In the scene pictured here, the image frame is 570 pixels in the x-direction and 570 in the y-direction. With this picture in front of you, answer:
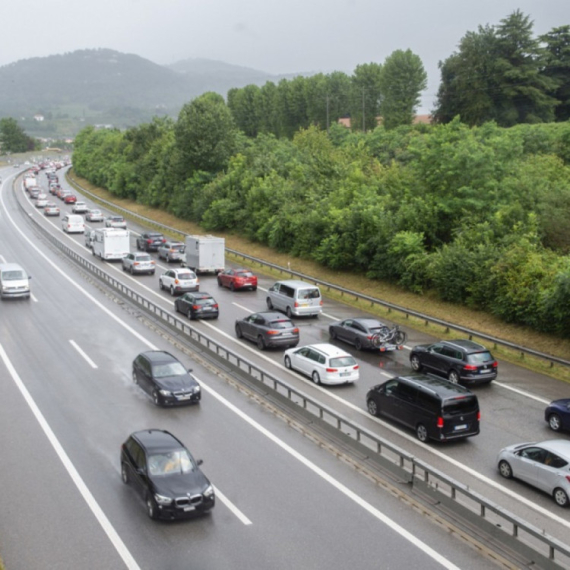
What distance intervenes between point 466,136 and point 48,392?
1209 inches

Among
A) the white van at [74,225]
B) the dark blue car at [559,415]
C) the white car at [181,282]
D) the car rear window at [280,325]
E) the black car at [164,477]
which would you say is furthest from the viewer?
the white van at [74,225]

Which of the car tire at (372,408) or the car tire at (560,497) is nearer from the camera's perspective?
the car tire at (560,497)

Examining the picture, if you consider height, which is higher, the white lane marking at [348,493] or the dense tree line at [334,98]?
the dense tree line at [334,98]

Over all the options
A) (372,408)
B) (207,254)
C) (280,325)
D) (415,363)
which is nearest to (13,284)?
(207,254)

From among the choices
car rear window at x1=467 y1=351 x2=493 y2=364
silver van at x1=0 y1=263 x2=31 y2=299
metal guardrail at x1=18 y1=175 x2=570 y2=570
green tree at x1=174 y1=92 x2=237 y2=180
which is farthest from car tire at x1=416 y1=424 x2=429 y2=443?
green tree at x1=174 y1=92 x2=237 y2=180

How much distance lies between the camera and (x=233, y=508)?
14891 mm

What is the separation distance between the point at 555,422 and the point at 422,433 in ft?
13.9

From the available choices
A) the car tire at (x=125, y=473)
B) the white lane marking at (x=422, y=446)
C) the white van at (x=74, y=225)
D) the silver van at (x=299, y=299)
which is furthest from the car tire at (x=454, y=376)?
the white van at (x=74, y=225)

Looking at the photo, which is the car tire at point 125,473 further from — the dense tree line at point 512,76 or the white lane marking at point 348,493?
the dense tree line at point 512,76

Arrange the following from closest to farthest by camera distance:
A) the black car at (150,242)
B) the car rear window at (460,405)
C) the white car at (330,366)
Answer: the car rear window at (460,405)
the white car at (330,366)
the black car at (150,242)

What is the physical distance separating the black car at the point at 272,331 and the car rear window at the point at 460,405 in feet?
34.1

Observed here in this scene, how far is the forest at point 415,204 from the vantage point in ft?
110

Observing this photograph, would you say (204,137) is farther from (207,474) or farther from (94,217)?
(207,474)

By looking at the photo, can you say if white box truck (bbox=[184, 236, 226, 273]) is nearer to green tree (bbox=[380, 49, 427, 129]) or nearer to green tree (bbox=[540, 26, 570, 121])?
green tree (bbox=[540, 26, 570, 121])
